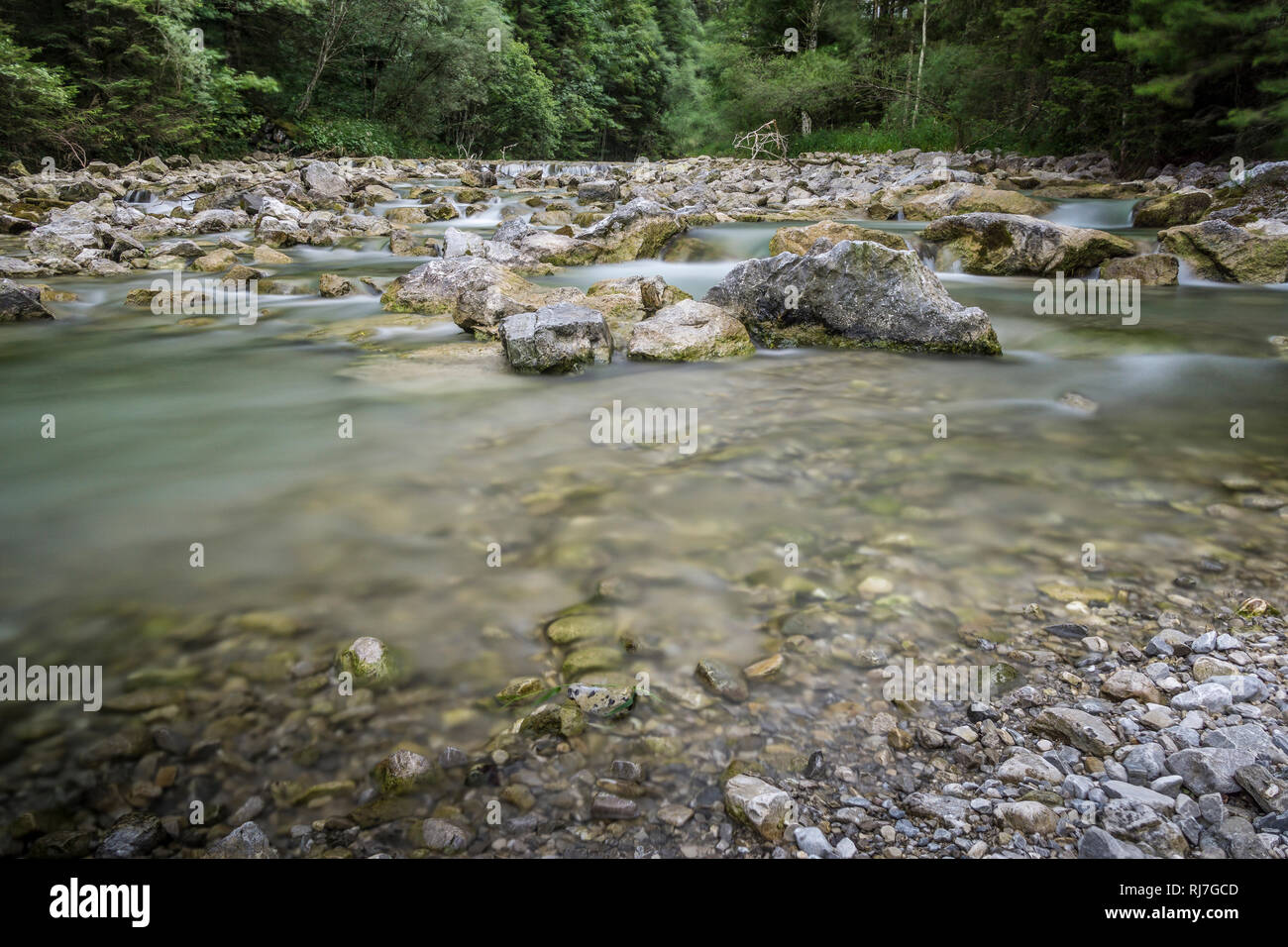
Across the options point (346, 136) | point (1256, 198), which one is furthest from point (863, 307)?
point (346, 136)

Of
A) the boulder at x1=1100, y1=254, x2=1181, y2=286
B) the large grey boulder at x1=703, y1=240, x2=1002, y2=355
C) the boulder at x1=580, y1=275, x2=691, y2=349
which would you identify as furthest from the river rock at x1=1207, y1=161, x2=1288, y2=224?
the boulder at x1=580, y1=275, x2=691, y2=349

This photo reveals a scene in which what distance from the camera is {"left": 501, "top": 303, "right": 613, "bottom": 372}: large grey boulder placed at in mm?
5555

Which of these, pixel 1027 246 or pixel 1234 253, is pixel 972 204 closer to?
pixel 1027 246

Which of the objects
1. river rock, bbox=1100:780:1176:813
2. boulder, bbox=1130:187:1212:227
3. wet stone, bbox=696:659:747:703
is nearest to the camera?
river rock, bbox=1100:780:1176:813

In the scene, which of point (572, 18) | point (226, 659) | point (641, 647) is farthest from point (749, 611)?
point (572, 18)

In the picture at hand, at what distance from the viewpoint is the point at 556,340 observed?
5.58 metres

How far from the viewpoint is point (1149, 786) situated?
1.74 m

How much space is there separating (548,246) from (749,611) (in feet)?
26.7

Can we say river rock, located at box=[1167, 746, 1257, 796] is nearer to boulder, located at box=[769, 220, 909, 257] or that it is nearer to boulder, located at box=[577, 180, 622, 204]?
boulder, located at box=[769, 220, 909, 257]

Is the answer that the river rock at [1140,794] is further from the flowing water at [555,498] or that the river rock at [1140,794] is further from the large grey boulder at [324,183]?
the large grey boulder at [324,183]

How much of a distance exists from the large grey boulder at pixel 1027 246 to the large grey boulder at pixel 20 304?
9.71 metres

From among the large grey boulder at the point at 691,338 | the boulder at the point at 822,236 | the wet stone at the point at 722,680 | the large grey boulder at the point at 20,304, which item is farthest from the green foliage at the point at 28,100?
the wet stone at the point at 722,680

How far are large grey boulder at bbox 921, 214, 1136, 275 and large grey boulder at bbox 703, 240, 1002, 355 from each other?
3.24 meters
